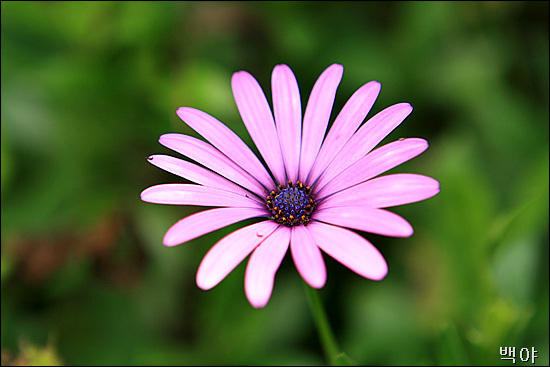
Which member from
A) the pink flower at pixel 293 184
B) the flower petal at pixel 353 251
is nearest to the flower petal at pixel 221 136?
the pink flower at pixel 293 184

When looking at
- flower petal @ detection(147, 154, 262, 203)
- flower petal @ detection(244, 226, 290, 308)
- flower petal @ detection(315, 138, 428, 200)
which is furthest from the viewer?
flower petal @ detection(147, 154, 262, 203)

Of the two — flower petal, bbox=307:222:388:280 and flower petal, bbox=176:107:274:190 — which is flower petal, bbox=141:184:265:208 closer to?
flower petal, bbox=176:107:274:190

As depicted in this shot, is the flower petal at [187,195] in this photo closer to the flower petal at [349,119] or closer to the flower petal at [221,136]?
the flower petal at [221,136]

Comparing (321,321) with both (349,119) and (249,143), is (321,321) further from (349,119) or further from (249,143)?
(249,143)

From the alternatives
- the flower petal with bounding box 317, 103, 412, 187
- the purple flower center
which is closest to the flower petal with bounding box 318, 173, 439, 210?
the flower petal with bounding box 317, 103, 412, 187

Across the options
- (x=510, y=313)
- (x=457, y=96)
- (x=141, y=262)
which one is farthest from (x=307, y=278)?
(x=457, y=96)

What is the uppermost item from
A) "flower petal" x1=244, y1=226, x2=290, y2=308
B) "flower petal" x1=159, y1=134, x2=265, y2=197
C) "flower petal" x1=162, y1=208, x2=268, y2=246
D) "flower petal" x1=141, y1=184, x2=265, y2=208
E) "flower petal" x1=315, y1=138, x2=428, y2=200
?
"flower petal" x1=159, y1=134, x2=265, y2=197

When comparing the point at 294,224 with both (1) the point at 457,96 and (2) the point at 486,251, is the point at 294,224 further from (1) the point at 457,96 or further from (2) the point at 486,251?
(1) the point at 457,96
